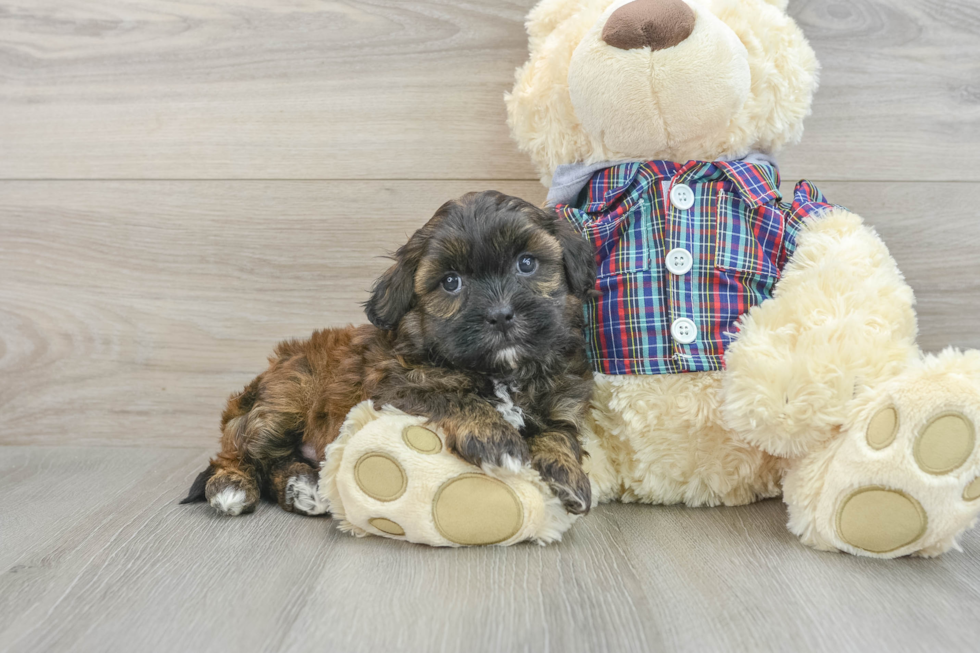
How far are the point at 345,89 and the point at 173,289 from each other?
78cm

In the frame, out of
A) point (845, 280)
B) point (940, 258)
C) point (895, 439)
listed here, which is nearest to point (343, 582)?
point (895, 439)

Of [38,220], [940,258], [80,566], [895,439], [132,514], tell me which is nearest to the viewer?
[895,439]

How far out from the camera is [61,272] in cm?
217

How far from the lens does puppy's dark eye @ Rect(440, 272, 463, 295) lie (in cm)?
139

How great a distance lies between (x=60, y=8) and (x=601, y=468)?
1.99 metres

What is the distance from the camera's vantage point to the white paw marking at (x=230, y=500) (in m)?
1.59

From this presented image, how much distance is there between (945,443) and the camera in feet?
3.79

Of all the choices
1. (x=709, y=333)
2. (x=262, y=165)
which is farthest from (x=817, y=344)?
(x=262, y=165)

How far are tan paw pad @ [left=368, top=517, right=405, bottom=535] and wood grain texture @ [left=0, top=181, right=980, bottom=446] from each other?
89 cm

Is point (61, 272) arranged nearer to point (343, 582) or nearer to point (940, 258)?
point (343, 582)

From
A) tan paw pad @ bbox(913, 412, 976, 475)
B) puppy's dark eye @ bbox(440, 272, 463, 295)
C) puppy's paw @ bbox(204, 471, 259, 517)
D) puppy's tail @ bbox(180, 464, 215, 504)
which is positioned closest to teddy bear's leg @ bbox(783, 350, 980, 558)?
tan paw pad @ bbox(913, 412, 976, 475)

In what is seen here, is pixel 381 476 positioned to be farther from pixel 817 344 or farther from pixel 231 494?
pixel 817 344

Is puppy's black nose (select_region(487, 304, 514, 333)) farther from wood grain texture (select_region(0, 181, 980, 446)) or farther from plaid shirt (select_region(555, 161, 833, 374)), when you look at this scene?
wood grain texture (select_region(0, 181, 980, 446))

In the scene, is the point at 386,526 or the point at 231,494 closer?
the point at 386,526
